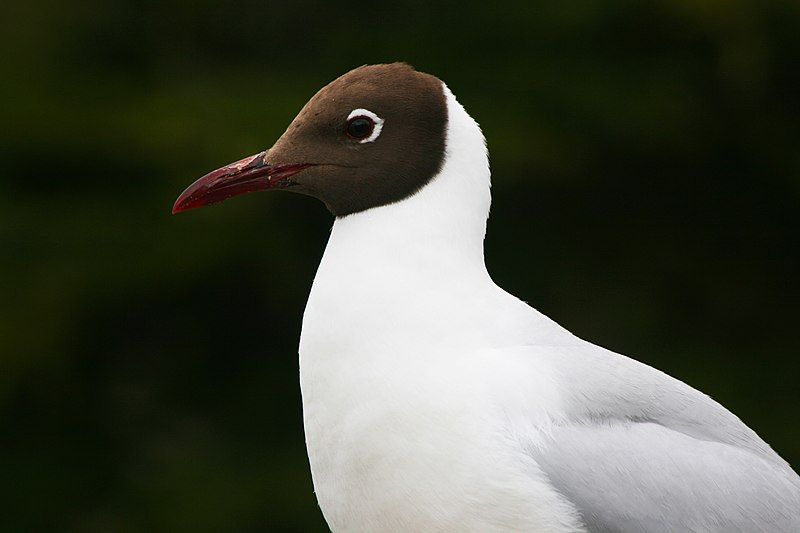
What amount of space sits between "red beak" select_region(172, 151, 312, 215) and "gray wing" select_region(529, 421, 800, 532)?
73cm

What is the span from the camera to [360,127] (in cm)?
245

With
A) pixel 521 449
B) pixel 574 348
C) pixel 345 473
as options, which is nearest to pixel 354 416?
pixel 345 473

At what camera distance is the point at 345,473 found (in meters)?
2.25

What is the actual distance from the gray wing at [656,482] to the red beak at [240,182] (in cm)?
73

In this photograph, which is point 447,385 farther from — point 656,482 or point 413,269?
point 656,482

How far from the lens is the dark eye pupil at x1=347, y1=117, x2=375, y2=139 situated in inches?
96.3

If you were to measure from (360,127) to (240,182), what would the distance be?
259 mm

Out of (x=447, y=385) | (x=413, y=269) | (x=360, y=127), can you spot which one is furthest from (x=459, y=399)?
(x=360, y=127)

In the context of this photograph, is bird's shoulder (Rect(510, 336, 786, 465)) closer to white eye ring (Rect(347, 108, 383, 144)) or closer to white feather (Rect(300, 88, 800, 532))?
white feather (Rect(300, 88, 800, 532))

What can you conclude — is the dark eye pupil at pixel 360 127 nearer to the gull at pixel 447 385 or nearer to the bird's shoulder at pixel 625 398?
the gull at pixel 447 385

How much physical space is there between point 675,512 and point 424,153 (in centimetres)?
79

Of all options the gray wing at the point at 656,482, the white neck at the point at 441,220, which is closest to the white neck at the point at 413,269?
the white neck at the point at 441,220

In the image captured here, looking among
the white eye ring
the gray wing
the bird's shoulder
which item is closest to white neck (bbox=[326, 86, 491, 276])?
the white eye ring

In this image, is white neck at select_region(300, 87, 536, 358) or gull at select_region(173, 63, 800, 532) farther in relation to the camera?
white neck at select_region(300, 87, 536, 358)
